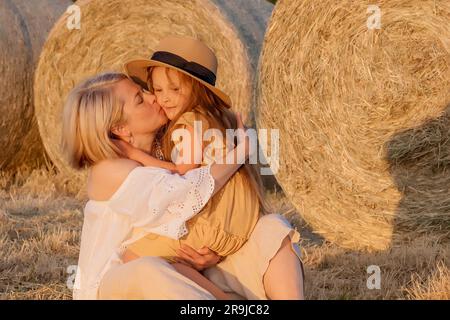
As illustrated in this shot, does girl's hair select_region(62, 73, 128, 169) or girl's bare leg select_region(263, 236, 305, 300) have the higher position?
girl's hair select_region(62, 73, 128, 169)

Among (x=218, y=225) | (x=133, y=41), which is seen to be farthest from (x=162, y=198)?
(x=133, y=41)

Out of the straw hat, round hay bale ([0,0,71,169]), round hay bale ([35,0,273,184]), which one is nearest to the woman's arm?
the straw hat

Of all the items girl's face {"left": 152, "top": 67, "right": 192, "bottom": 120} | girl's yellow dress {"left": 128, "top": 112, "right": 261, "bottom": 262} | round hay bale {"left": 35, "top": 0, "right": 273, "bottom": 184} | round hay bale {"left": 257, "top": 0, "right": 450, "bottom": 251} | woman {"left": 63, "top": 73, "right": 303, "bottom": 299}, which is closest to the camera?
woman {"left": 63, "top": 73, "right": 303, "bottom": 299}

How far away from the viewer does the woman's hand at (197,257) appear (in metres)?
4.02

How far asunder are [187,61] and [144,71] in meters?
0.27

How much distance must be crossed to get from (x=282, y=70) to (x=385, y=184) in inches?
37.4

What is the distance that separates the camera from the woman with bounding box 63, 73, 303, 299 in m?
3.88

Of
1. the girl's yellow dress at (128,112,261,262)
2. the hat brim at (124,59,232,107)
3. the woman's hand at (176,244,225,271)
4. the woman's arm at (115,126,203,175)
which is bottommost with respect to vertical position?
the woman's hand at (176,244,225,271)

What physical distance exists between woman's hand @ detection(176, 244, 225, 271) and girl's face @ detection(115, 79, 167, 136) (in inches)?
22.1

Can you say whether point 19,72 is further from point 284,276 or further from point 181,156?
point 284,276

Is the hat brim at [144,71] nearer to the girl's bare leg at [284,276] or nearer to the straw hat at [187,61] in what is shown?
the straw hat at [187,61]

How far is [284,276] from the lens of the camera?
3957mm

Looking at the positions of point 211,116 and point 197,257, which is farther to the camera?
point 211,116

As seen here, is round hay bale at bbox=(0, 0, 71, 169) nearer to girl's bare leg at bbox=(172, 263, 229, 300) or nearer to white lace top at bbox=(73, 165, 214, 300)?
white lace top at bbox=(73, 165, 214, 300)
